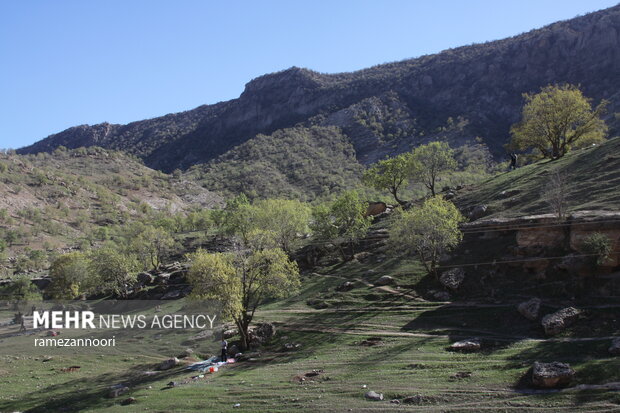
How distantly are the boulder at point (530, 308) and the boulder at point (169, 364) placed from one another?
2264cm

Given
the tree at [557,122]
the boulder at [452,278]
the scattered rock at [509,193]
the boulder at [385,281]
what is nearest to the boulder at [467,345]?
→ the boulder at [452,278]

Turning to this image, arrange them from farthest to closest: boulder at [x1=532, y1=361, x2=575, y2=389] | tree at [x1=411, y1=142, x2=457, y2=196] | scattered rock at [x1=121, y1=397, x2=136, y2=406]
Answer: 1. tree at [x1=411, y1=142, x2=457, y2=196]
2. scattered rock at [x1=121, y1=397, x2=136, y2=406]
3. boulder at [x1=532, y1=361, x2=575, y2=389]

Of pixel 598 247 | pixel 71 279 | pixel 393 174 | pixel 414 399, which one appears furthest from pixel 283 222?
pixel 414 399

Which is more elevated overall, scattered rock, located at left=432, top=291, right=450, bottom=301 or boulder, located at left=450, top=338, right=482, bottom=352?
scattered rock, located at left=432, top=291, right=450, bottom=301

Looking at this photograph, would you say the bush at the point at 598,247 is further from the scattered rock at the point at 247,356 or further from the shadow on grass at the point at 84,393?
the shadow on grass at the point at 84,393

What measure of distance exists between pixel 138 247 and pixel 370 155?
350 ft

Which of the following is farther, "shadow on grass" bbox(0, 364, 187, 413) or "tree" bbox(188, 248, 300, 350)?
"tree" bbox(188, 248, 300, 350)

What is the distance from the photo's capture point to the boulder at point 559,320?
82.0 feet

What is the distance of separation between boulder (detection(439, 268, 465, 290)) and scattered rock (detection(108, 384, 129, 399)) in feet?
77.2

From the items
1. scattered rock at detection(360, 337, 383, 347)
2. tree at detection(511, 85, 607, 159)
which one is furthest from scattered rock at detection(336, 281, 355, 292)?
tree at detection(511, 85, 607, 159)

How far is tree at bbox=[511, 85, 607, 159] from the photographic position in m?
A: 58.0

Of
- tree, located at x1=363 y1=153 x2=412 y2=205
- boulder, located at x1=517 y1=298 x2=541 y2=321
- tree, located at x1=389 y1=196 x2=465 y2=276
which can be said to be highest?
tree, located at x1=363 y1=153 x2=412 y2=205

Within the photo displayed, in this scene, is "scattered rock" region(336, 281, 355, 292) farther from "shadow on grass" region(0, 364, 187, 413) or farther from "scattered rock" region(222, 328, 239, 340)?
"shadow on grass" region(0, 364, 187, 413)

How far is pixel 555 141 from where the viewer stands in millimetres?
60062
